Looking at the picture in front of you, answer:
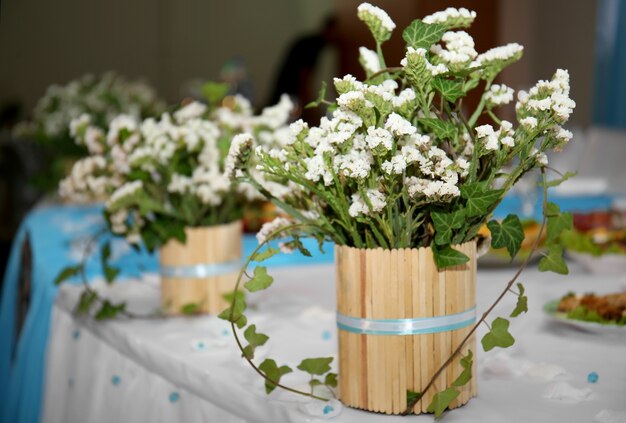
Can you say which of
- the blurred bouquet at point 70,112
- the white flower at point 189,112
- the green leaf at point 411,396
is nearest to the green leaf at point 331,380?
the green leaf at point 411,396

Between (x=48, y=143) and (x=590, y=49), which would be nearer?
(x=48, y=143)

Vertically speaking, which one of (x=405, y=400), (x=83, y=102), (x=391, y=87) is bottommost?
(x=405, y=400)

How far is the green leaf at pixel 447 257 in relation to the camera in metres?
0.88

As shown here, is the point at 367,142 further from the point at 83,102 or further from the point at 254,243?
the point at 83,102

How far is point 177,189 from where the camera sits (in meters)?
1.41

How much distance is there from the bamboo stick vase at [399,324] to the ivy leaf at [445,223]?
0.03 meters

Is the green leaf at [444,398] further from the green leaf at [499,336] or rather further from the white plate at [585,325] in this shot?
the white plate at [585,325]

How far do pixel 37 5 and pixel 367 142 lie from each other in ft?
23.1

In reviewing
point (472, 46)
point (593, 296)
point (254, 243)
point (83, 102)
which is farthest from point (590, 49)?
point (472, 46)

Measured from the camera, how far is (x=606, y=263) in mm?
1617

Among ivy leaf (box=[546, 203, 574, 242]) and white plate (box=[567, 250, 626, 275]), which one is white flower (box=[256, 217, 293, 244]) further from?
white plate (box=[567, 250, 626, 275])

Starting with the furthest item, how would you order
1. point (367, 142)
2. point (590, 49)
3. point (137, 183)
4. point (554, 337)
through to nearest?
point (590, 49) → point (137, 183) → point (554, 337) → point (367, 142)

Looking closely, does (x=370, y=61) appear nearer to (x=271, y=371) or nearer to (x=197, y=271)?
(x=271, y=371)

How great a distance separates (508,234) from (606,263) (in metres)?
0.78
